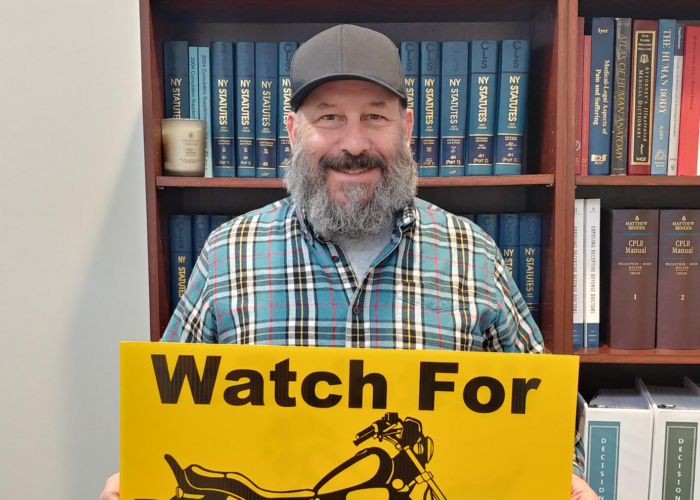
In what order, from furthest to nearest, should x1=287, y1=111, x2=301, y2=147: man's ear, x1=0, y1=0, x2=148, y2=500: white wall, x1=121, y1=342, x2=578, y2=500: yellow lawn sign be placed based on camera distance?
x1=0, y1=0, x2=148, y2=500: white wall
x1=287, y1=111, x2=301, y2=147: man's ear
x1=121, y1=342, x2=578, y2=500: yellow lawn sign

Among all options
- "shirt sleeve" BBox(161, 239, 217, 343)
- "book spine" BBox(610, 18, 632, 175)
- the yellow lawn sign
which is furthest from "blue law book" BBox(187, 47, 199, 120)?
"book spine" BBox(610, 18, 632, 175)

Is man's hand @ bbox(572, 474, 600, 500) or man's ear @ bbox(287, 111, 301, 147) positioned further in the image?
man's ear @ bbox(287, 111, 301, 147)

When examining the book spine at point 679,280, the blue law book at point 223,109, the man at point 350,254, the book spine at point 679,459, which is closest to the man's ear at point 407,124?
the man at point 350,254

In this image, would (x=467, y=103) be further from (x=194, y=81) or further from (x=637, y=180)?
(x=194, y=81)

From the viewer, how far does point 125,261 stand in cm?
162

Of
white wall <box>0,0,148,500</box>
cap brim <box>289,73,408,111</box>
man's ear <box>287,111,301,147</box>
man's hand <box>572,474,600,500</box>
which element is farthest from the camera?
white wall <box>0,0,148,500</box>

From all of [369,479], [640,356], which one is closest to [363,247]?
[369,479]

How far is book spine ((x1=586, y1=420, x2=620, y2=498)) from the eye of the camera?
4.24 ft

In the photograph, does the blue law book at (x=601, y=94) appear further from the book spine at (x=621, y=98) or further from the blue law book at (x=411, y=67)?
the blue law book at (x=411, y=67)

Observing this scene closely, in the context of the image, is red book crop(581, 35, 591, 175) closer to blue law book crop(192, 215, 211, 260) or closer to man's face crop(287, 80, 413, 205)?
man's face crop(287, 80, 413, 205)

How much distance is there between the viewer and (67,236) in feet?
5.22

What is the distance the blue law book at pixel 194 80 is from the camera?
4.17 ft

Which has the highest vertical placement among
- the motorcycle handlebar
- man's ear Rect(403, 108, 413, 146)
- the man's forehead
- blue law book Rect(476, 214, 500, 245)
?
the man's forehead

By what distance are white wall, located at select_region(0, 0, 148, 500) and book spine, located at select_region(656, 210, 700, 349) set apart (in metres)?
1.36
